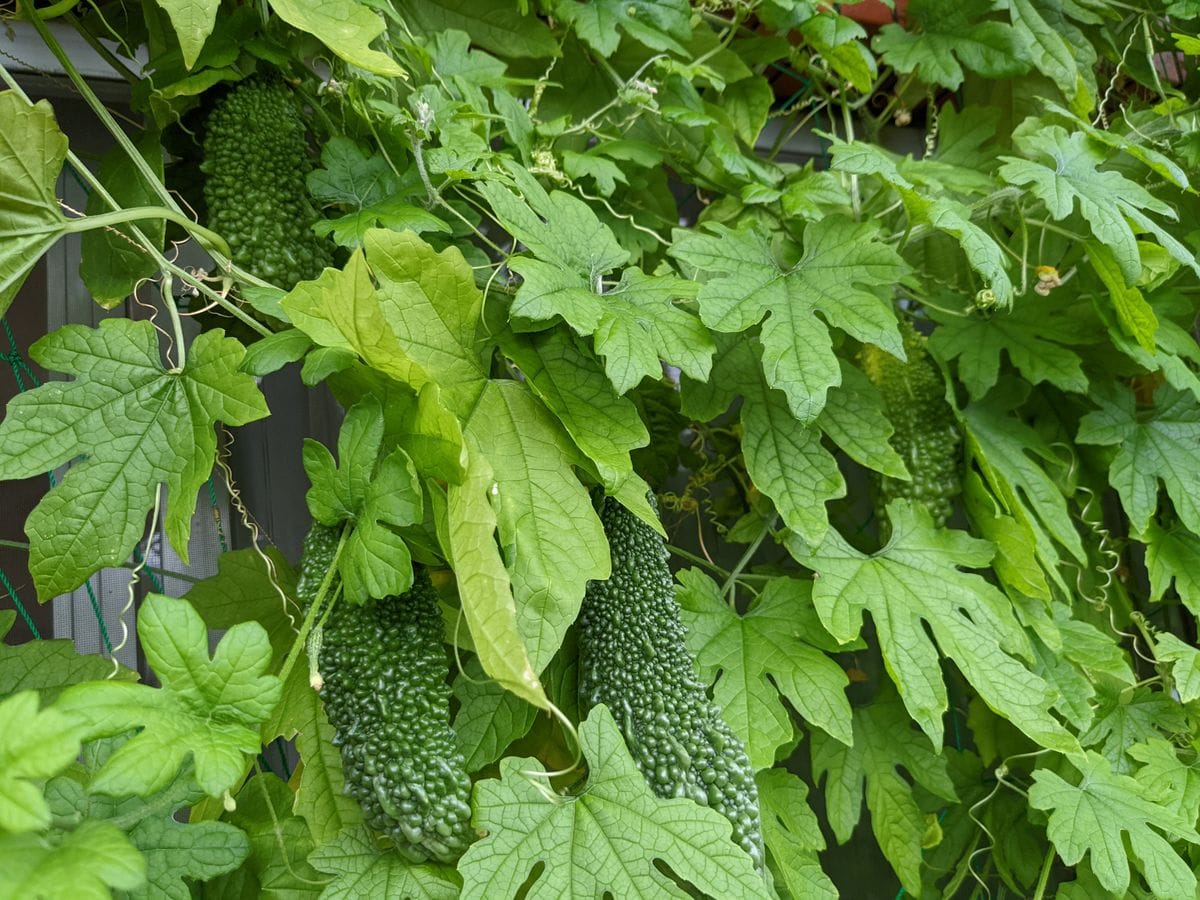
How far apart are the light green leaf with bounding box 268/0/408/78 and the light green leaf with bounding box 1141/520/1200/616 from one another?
118 centimetres

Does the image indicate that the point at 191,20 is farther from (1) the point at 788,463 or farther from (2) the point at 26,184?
(1) the point at 788,463

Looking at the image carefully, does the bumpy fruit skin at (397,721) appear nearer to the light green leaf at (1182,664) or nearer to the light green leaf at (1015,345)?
the light green leaf at (1015,345)

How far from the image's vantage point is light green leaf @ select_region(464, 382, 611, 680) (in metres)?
0.88

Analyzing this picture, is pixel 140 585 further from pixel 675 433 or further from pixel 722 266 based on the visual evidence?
pixel 722 266

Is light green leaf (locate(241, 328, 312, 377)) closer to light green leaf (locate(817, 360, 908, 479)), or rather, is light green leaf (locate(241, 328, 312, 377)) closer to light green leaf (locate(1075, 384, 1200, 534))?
light green leaf (locate(817, 360, 908, 479))

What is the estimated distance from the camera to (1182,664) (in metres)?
1.33

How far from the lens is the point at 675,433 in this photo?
138 cm

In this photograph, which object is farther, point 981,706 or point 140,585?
point 981,706

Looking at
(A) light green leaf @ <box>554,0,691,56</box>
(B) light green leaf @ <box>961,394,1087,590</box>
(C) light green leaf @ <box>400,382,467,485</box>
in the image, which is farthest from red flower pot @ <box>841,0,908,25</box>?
(C) light green leaf @ <box>400,382,467,485</box>

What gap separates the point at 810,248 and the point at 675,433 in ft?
1.00

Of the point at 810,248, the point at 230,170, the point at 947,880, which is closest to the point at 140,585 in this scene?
the point at 230,170

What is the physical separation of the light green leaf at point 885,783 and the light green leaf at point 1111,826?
0.51 ft

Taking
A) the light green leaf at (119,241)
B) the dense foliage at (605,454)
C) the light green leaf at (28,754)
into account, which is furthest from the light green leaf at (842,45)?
the light green leaf at (28,754)

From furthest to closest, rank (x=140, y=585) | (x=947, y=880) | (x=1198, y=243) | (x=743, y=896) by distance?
(x=947, y=880), (x=1198, y=243), (x=140, y=585), (x=743, y=896)
